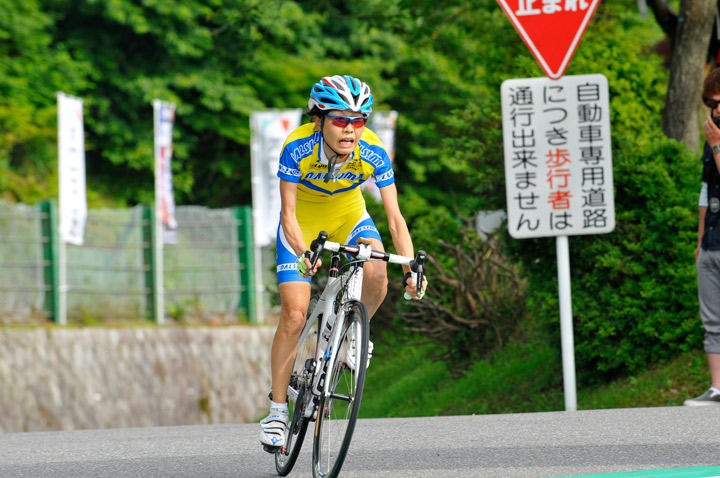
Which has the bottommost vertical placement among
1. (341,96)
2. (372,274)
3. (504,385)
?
(504,385)

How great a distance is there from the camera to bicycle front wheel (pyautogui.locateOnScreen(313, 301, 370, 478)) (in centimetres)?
510

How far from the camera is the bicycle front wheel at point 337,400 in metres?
5.10

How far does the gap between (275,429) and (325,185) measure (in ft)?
4.32

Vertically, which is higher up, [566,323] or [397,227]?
[397,227]

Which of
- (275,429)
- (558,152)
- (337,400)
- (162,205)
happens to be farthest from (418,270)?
(162,205)

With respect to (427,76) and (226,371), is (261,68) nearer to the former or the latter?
(427,76)

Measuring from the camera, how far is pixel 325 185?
19.7ft

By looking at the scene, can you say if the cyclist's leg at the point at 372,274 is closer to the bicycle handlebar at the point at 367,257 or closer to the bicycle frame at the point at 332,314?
the bicycle frame at the point at 332,314

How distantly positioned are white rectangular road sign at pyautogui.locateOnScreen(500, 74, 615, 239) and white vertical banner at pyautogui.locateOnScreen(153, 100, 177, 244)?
1563 cm

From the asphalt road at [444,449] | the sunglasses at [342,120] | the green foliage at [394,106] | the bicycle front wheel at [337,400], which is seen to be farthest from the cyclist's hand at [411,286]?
the green foliage at [394,106]

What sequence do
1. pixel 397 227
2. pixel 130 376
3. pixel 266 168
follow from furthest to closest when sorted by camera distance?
pixel 266 168 → pixel 130 376 → pixel 397 227

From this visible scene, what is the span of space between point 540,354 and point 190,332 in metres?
12.1

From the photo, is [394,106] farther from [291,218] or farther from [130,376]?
[291,218]

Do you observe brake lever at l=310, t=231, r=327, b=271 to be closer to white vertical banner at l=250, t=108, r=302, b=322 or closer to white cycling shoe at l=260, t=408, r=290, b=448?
white cycling shoe at l=260, t=408, r=290, b=448
